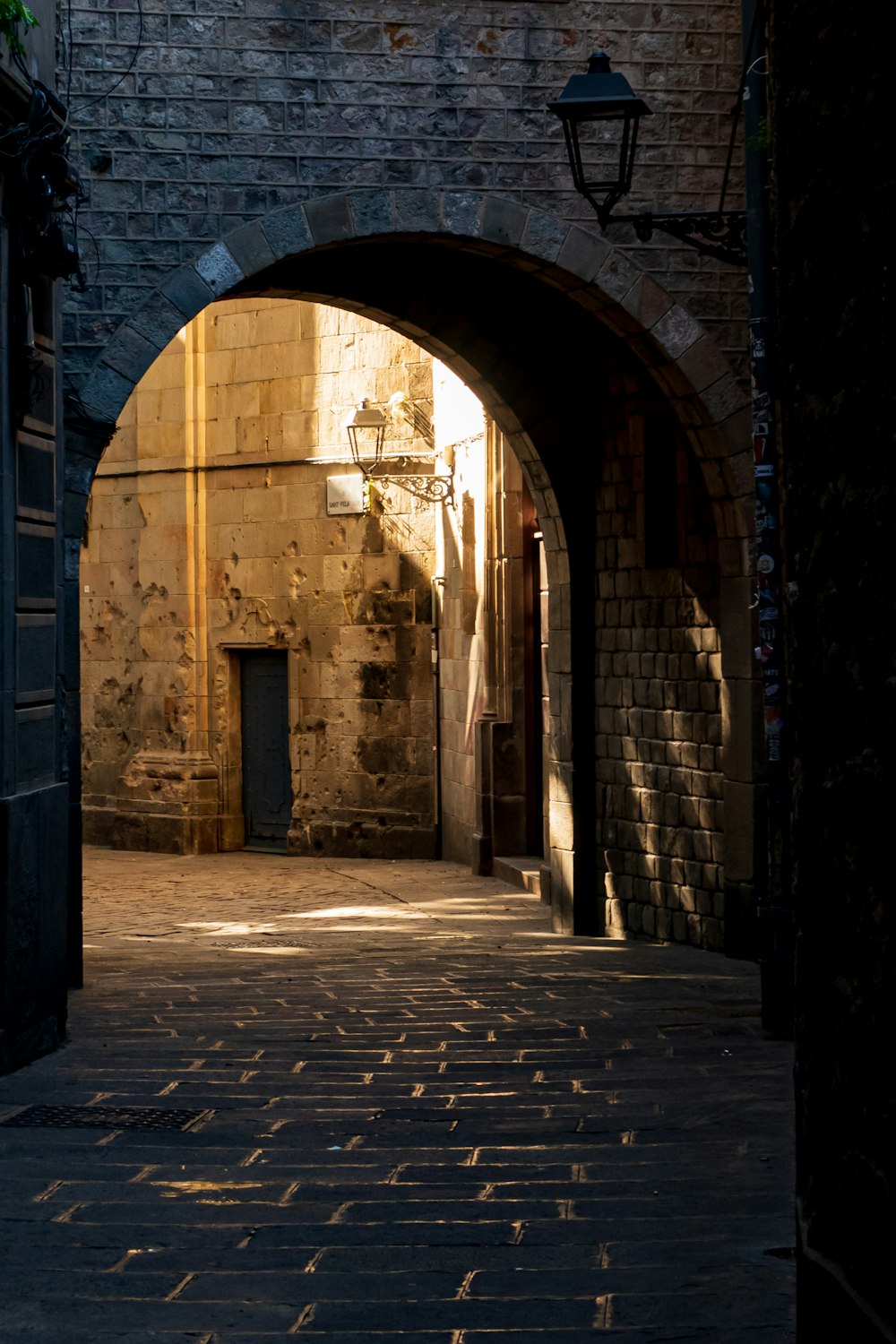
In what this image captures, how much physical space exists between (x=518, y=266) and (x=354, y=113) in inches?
48.3

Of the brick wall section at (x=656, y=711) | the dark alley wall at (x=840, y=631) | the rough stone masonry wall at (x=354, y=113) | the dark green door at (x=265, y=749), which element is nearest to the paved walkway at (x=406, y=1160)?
the brick wall section at (x=656, y=711)

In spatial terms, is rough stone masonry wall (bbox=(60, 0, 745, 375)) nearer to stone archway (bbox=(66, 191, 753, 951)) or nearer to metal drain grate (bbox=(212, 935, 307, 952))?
stone archway (bbox=(66, 191, 753, 951))

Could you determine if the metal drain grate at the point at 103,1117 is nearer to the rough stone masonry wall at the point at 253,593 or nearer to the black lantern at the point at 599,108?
the black lantern at the point at 599,108

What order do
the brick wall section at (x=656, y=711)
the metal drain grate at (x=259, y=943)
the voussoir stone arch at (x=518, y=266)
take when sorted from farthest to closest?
the metal drain grate at (x=259, y=943), the brick wall section at (x=656, y=711), the voussoir stone arch at (x=518, y=266)

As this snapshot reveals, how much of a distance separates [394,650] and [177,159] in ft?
28.9

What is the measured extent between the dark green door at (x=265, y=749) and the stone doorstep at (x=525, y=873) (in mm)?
3976

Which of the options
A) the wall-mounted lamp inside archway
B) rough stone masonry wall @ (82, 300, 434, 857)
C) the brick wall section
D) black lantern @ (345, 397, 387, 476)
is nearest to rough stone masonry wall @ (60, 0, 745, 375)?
the brick wall section

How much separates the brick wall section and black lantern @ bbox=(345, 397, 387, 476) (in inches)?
245

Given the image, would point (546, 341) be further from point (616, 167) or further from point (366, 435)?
point (366, 435)

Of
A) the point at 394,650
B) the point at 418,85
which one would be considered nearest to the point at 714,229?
the point at 418,85

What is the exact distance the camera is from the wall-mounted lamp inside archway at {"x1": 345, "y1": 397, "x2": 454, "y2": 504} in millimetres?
17500

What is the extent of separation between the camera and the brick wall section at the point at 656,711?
10703mm

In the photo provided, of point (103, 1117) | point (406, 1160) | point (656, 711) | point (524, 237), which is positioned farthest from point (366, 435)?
point (406, 1160)

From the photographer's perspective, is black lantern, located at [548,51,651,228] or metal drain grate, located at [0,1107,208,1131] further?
black lantern, located at [548,51,651,228]
